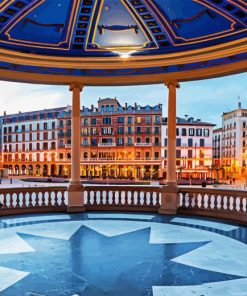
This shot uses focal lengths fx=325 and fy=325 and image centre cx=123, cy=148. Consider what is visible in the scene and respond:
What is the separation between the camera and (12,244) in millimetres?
7551

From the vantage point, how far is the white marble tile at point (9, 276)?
516 cm

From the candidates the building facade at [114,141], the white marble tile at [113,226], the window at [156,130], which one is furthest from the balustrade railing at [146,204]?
the window at [156,130]

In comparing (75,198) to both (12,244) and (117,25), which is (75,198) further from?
(117,25)

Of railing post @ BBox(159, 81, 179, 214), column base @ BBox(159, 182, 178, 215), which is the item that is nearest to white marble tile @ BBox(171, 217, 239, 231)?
column base @ BBox(159, 182, 178, 215)

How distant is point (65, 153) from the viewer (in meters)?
69.7

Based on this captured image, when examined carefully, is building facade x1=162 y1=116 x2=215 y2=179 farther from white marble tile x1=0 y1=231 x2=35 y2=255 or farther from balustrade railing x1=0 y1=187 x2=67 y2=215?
white marble tile x1=0 y1=231 x2=35 y2=255

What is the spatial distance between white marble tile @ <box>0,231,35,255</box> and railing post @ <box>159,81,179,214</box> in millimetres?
5425

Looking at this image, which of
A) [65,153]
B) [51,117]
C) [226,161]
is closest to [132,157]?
[65,153]

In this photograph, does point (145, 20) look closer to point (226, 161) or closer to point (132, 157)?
point (132, 157)

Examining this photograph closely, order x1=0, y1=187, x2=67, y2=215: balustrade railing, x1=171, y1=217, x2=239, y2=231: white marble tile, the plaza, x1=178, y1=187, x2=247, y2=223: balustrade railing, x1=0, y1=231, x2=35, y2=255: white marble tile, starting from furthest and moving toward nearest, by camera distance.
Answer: x1=0, y1=187, x2=67, y2=215: balustrade railing, x1=178, y1=187, x2=247, y2=223: balustrade railing, x1=171, y1=217, x2=239, y2=231: white marble tile, x1=0, y1=231, x2=35, y2=255: white marble tile, the plaza

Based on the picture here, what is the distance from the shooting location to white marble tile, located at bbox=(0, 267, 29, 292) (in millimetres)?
5156

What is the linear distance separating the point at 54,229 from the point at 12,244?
5.67ft

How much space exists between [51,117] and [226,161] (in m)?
→ 46.8

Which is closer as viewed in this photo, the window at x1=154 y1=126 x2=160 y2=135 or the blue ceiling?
the blue ceiling
